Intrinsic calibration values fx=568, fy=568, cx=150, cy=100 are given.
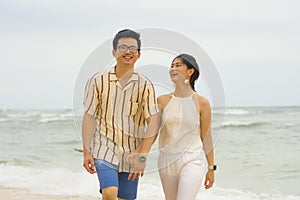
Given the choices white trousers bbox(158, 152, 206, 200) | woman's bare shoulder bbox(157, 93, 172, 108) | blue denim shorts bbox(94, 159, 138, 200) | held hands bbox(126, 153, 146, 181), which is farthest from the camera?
woman's bare shoulder bbox(157, 93, 172, 108)

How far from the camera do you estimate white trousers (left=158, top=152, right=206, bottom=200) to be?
13.3 feet

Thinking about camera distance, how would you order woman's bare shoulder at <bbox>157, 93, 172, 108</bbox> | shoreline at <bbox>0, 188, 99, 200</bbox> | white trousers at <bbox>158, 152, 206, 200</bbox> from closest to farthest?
white trousers at <bbox>158, 152, 206, 200</bbox> → woman's bare shoulder at <bbox>157, 93, 172, 108</bbox> → shoreline at <bbox>0, 188, 99, 200</bbox>

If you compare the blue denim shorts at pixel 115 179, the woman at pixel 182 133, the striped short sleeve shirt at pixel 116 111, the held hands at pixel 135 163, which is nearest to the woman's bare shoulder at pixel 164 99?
the woman at pixel 182 133

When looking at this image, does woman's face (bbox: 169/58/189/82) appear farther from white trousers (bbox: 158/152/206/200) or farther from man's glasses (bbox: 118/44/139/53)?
white trousers (bbox: 158/152/206/200)

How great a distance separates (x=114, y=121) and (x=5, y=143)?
15.2 metres

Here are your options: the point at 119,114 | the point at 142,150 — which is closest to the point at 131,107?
the point at 119,114

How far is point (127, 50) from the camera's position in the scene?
3826 mm

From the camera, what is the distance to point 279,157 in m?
13.4

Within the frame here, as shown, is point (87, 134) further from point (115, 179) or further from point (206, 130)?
point (206, 130)

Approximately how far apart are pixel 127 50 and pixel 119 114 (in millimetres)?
436

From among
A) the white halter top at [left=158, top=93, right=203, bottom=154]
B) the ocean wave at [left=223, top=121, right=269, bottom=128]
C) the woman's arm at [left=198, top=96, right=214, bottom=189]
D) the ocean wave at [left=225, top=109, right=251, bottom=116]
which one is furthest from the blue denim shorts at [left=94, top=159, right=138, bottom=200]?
the ocean wave at [left=225, top=109, right=251, bottom=116]

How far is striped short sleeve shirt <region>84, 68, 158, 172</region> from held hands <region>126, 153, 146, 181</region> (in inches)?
1.6

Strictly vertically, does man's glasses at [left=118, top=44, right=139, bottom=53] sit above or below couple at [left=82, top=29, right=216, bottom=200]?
above

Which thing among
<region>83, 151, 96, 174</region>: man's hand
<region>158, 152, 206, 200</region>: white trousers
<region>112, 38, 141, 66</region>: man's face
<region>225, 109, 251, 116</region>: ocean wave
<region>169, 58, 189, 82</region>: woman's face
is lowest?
<region>225, 109, 251, 116</region>: ocean wave
